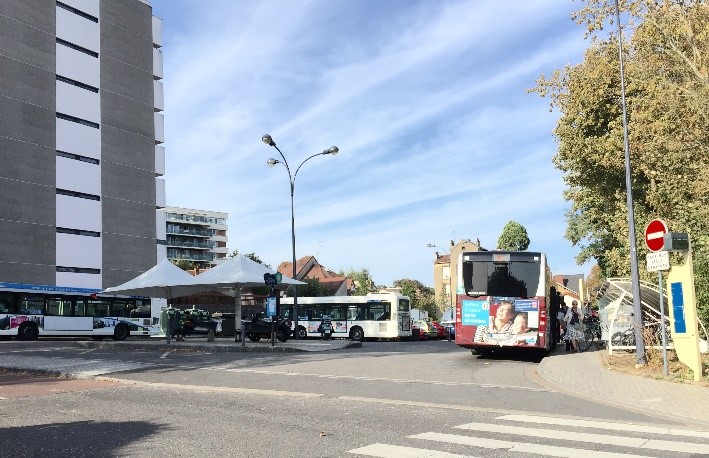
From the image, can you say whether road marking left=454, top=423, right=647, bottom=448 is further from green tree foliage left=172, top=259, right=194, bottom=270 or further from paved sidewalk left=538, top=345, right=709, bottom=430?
green tree foliage left=172, top=259, right=194, bottom=270

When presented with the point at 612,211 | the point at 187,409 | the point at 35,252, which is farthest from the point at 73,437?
the point at 35,252

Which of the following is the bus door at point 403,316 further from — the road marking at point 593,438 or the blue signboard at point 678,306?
the road marking at point 593,438

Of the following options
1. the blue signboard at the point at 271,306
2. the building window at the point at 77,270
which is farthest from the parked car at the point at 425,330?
the building window at the point at 77,270

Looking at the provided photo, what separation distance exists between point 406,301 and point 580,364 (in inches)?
903

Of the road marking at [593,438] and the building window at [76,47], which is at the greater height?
the building window at [76,47]

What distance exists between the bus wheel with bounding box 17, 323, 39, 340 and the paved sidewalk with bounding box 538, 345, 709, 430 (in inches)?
1113

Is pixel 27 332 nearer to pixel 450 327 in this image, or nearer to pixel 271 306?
pixel 271 306

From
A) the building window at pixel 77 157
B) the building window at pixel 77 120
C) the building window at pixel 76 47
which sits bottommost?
the building window at pixel 77 157

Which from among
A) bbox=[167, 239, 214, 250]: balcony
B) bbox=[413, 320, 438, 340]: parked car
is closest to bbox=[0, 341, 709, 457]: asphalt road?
bbox=[413, 320, 438, 340]: parked car

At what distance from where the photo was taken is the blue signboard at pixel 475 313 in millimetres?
19391

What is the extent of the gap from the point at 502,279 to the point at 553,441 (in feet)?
40.2

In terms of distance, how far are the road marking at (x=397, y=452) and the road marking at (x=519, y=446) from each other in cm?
57

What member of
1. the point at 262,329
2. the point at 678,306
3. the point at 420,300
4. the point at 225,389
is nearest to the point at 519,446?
the point at 225,389

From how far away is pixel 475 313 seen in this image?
19484 mm
